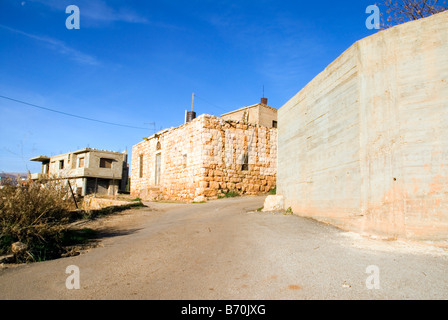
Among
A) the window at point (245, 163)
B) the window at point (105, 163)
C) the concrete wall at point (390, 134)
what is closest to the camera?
the concrete wall at point (390, 134)

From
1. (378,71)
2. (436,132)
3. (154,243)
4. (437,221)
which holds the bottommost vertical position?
(154,243)

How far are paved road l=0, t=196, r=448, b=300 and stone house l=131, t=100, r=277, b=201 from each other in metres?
9.77

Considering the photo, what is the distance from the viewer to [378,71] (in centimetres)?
529

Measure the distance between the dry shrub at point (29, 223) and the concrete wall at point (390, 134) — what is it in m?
5.50

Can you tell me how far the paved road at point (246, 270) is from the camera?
9.77 ft

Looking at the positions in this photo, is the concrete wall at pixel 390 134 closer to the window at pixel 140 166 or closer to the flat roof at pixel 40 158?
the window at pixel 140 166

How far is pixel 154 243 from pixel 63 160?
148 feet

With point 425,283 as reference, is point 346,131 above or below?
above

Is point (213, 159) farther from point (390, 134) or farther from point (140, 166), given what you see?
point (390, 134)

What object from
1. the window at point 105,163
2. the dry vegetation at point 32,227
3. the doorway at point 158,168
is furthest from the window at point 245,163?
the window at point 105,163

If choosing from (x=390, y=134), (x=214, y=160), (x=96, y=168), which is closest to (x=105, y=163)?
(x=96, y=168)

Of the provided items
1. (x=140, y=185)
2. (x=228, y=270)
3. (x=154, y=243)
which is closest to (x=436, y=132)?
(x=228, y=270)

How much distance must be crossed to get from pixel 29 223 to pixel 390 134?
672 centimetres
